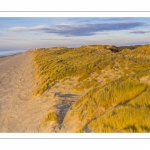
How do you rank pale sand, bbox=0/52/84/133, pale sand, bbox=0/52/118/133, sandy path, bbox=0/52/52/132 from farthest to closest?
sandy path, bbox=0/52/52/132, pale sand, bbox=0/52/84/133, pale sand, bbox=0/52/118/133

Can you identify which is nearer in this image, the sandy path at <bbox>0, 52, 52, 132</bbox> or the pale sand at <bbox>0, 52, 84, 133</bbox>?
Result: the pale sand at <bbox>0, 52, 84, 133</bbox>

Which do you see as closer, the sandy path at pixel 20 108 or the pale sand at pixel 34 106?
the pale sand at pixel 34 106

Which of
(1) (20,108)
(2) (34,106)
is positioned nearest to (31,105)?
(2) (34,106)

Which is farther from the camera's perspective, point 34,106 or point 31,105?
point 31,105

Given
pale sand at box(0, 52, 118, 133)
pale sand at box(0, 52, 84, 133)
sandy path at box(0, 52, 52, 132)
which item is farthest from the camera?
sandy path at box(0, 52, 52, 132)

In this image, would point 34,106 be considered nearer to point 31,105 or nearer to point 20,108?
point 31,105

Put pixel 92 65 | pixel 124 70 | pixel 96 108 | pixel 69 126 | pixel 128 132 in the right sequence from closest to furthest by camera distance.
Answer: pixel 128 132, pixel 69 126, pixel 96 108, pixel 124 70, pixel 92 65

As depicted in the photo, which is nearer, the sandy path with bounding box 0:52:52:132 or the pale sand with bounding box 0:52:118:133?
the pale sand with bounding box 0:52:118:133

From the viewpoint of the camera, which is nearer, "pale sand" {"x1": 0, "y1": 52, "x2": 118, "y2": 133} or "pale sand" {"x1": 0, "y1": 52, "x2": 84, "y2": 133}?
"pale sand" {"x1": 0, "y1": 52, "x2": 118, "y2": 133}
